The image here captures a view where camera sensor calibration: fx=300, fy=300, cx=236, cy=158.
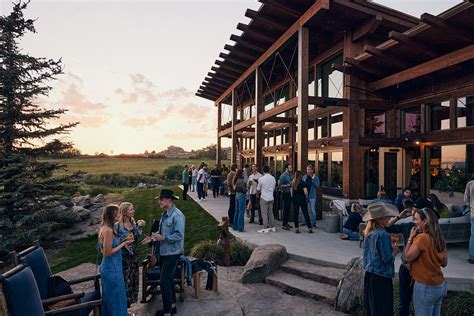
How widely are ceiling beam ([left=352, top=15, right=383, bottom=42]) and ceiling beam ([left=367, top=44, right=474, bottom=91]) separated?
1634mm

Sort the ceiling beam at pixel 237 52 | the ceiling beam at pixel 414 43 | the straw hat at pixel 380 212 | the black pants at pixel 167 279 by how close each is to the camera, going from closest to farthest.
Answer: the straw hat at pixel 380 212, the black pants at pixel 167 279, the ceiling beam at pixel 414 43, the ceiling beam at pixel 237 52

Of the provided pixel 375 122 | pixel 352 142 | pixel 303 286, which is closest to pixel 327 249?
pixel 303 286

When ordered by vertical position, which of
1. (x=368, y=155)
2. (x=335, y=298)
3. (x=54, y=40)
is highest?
(x=54, y=40)

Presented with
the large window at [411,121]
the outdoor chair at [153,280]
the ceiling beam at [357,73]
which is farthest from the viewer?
the ceiling beam at [357,73]

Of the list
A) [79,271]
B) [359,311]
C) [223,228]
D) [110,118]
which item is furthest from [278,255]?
[110,118]

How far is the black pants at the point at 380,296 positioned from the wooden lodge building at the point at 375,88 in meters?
6.09

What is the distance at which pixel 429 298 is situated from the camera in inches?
126

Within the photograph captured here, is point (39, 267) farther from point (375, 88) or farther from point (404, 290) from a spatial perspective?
point (375, 88)

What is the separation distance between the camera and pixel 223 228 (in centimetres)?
686

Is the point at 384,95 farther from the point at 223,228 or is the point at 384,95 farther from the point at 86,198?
the point at 86,198

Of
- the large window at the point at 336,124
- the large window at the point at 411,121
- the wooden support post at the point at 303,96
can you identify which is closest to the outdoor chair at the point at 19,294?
the wooden support post at the point at 303,96

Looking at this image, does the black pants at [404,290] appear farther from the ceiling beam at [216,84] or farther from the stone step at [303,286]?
the ceiling beam at [216,84]

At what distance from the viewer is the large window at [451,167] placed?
8414mm

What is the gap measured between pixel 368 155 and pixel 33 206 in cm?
1208
